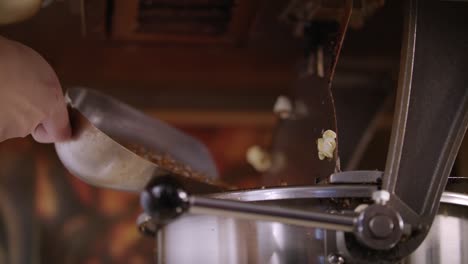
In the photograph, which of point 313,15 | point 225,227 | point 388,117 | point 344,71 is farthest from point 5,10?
point 388,117

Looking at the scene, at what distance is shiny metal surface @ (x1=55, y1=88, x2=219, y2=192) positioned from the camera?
740 millimetres

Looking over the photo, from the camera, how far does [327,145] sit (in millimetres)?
691

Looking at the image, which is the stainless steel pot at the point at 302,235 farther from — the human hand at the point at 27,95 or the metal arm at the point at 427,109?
the human hand at the point at 27,95

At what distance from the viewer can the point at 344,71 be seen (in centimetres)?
109

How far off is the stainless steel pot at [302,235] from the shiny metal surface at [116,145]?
0.14 m

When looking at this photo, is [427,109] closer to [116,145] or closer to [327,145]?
[327,145]

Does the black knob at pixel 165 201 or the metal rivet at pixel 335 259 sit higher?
the black knob at pixel 165 201

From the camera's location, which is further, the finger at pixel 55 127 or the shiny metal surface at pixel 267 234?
the finger at pixel 55 127

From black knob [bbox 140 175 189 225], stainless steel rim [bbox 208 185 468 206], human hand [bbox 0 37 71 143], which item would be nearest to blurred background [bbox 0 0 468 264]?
stainless steel rim [bbox 208 185 468 206]

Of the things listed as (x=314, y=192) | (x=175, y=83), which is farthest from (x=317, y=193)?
(x=175, y=83)

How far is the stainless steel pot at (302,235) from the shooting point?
59 cm

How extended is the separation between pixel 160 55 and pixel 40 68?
409mm

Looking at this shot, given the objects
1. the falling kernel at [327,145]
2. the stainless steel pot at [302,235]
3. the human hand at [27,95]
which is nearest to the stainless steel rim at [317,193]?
the stainless steel pot at [302,235]

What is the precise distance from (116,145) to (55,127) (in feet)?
0.22
